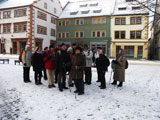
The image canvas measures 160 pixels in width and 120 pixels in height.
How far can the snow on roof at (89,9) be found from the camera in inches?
1428

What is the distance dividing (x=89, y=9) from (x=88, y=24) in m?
4.74

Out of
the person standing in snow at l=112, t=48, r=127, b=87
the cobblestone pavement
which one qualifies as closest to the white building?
the cobblestone pavement

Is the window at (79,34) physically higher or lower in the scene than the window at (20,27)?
lower

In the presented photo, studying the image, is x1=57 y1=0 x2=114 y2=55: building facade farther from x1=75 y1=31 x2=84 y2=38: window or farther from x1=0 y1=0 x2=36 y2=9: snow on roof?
x1=0 y1=0 x2=36 y2=9: snow on roof

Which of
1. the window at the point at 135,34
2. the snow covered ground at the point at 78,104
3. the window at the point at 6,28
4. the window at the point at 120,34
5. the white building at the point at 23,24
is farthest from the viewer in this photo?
the window at the point at 120,34

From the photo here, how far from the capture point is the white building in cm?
3167

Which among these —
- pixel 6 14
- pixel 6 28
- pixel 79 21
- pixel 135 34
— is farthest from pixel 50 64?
pixel 6 14

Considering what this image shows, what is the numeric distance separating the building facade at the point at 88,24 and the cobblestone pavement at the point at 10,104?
2868 centimetres

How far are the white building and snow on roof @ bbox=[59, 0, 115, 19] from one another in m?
6.24

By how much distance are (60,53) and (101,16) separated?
30776mm

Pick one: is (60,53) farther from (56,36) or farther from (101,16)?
(56,36)

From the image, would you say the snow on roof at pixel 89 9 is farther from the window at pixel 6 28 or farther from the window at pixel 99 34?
the window at pixel 6 28

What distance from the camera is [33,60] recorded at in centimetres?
722

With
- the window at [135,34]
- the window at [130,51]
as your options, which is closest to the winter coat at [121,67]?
the window at [130,51]
